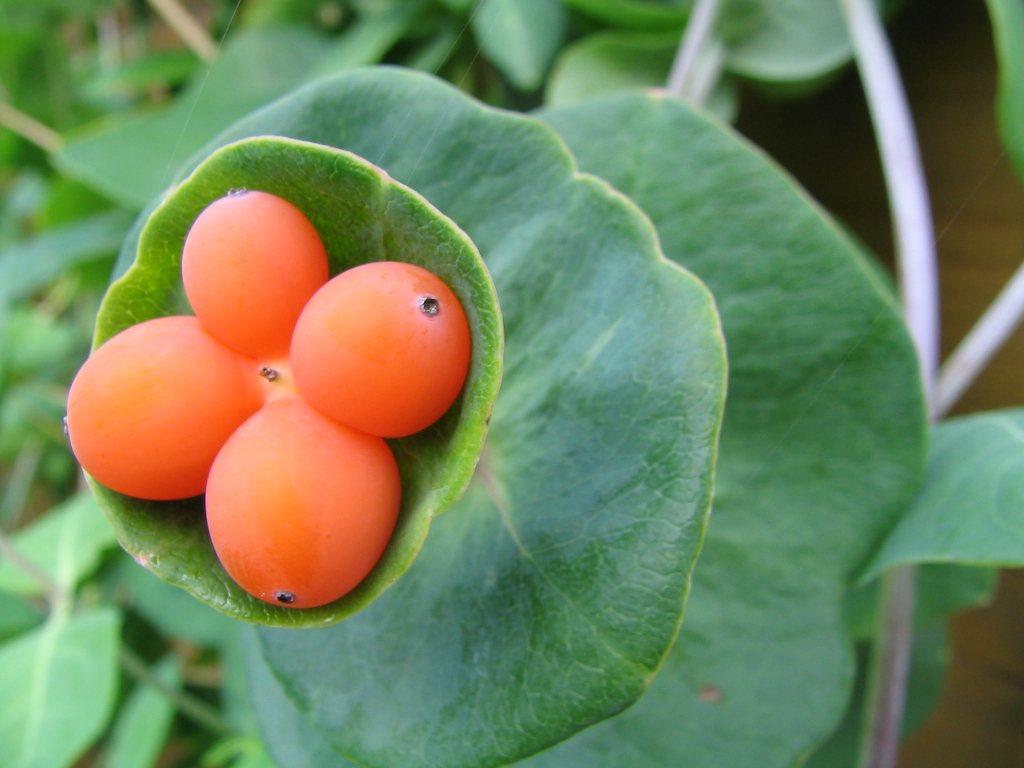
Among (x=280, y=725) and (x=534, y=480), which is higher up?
(x=534, y=480)

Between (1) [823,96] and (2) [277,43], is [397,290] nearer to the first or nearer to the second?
(1) [823,96]

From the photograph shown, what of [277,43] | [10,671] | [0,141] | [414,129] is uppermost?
[414,129]

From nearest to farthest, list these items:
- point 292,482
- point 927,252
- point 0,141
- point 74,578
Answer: point 292,482 < point 927,252 < point 74,578 < point 0,141

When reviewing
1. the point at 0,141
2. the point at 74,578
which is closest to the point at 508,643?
the point at 74,578

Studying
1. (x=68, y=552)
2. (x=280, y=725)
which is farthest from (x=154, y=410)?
(x=68, y=552)

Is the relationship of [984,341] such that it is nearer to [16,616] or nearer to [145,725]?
[145,725]

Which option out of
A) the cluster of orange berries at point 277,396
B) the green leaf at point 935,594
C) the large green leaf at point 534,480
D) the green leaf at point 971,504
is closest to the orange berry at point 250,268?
the cluster of orange berries at point 277,396
